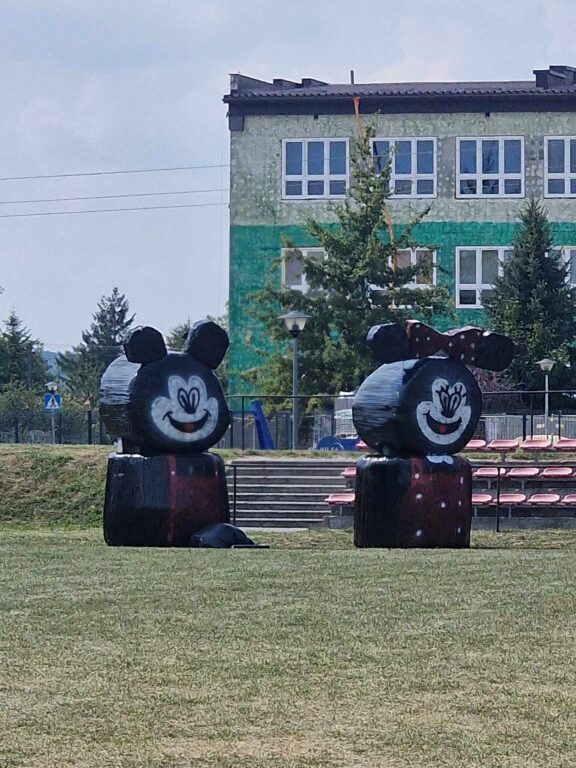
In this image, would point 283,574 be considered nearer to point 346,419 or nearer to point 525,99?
point 346,419

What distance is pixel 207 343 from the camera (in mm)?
18031

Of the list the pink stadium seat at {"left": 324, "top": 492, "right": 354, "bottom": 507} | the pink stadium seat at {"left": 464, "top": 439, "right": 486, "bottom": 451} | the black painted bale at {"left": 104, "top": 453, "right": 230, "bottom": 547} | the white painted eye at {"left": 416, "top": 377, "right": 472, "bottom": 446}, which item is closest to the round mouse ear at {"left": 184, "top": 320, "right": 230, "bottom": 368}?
the black painted bale at {"left": 104, "top": 453, "right": 230, "bottom": 547}

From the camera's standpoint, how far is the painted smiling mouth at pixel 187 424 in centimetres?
1748

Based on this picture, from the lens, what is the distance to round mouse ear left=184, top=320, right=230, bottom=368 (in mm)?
18000

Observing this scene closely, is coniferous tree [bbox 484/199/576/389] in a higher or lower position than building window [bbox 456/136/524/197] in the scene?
lower

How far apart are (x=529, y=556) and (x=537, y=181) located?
3773 centimetres

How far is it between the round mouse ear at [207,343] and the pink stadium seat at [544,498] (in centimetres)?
729

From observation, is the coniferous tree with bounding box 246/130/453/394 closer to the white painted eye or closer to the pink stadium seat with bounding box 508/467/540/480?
the pink stadium seat with bounding box 508/467/540/480

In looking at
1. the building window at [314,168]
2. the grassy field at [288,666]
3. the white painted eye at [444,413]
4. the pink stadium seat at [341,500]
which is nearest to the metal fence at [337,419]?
the pink stadium seat at [341,500]

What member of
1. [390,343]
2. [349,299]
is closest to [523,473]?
[390,343]

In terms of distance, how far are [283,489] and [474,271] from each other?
83.8 ft

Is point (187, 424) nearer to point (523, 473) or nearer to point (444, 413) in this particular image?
point (444, 413)

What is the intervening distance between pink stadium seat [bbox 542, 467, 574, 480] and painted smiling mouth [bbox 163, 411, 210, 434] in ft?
28.4

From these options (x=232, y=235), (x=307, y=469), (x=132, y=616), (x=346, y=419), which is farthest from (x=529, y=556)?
(x=232, y=235)
